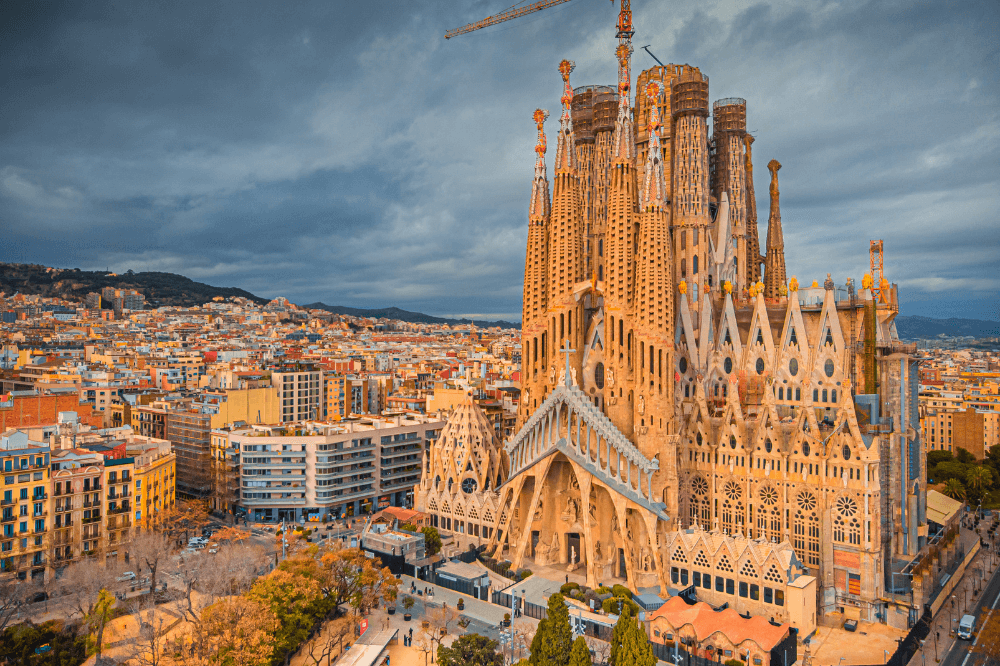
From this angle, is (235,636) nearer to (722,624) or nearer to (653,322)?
(722,624)

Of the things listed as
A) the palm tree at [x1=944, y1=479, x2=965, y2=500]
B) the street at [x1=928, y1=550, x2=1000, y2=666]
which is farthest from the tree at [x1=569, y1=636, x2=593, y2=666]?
the palm tree at [x1=944, y1=479, x2=965, y2=500]

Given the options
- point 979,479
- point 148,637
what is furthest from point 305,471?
point 979,479

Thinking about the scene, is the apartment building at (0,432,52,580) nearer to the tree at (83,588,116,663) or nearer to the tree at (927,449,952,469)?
the tree at (83,588,116,663)

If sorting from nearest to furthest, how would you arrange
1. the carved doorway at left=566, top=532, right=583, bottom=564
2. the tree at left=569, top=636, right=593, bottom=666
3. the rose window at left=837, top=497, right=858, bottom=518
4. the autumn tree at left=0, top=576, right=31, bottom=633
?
1. the tree at left=569, top=636, right=593, bottom=666
2. the autumn tree at left=0, top=576, right=31, bottom=633
3. the rose window at left=837, top=497, right=858, bottom=518
4. the carved doorway at left=566, top=532, right=583, bottom=564

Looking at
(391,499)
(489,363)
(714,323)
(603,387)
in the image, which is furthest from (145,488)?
(489,363)

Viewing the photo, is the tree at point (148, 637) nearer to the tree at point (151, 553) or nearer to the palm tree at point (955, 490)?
the tree at point (151, 553)

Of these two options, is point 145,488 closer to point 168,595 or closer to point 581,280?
point 168,595
